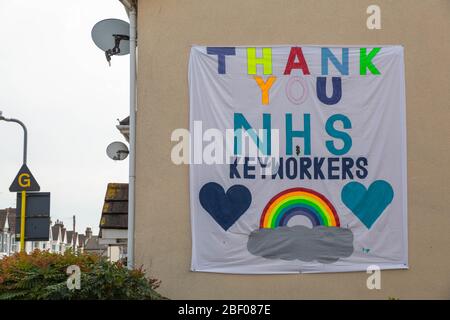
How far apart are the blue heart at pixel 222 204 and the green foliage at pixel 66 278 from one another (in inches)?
46.9

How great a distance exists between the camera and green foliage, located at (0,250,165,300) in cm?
728

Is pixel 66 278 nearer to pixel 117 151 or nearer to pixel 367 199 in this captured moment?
pixel 117 151

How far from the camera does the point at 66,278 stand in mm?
7605

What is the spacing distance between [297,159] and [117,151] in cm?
280

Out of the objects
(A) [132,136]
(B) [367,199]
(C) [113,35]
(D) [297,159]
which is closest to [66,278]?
(A) [132,136]

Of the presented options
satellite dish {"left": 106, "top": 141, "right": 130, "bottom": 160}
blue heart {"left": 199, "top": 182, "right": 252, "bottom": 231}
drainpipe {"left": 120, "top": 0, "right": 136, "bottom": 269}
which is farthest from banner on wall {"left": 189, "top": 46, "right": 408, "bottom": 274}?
satellite dish {"left": 106, "top": 141, "right": 130, "bottom": 160}

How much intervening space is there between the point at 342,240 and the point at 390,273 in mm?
788

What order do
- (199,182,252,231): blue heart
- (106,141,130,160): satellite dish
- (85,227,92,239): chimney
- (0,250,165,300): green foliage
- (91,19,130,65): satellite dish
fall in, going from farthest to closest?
(85,227,92,239): chimney
(106,141,130,160): satellite dish
(91,19,130,65): satellite dish
(199,182,252,231): blue heart
(0,250,165,300): green foliage

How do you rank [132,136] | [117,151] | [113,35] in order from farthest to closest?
1. [117,151]
2. [113,35]
3. [132,136]

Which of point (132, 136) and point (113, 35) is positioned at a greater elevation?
point (113, 35)

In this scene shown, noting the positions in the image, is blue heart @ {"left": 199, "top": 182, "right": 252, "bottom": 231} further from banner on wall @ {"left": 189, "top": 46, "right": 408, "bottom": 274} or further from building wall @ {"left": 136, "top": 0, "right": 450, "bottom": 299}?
building wall @ {"left": 136, "top": 0, "right": 450, "bottom": 299}

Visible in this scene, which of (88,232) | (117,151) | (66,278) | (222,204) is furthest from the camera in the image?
(88,232)

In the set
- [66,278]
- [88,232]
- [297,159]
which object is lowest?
[88,232]

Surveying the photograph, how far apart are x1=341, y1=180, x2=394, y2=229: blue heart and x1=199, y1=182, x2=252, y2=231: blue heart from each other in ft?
4.29
